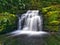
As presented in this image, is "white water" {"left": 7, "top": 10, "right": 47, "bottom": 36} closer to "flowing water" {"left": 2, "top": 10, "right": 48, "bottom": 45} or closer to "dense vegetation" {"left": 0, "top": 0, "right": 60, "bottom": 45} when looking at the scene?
"flowing water" {"left": 2, "top": 10, "right": 48, "bottom": 45}

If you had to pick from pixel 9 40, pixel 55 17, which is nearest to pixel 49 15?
pixel 55 17

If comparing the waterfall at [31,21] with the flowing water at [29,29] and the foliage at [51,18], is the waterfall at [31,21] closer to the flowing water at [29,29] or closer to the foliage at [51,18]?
the flowing water at [29,29]

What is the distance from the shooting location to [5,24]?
665 inches

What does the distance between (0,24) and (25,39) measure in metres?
3.26

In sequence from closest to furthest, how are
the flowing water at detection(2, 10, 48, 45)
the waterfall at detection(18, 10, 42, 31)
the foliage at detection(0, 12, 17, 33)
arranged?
the flowing water at detection(2, 10, 48, 45)
the foliage at detection(0, 12, 17, 33)
the waterfall at detection(18, 10, 42, 31)

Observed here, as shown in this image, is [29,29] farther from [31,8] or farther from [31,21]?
[31,8]

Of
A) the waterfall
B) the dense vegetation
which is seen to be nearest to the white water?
the waterfall

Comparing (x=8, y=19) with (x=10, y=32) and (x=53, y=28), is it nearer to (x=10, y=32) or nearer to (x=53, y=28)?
(x=10, y=32)

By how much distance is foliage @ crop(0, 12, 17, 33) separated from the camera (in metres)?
16.8

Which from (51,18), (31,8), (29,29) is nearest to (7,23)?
(29,29)

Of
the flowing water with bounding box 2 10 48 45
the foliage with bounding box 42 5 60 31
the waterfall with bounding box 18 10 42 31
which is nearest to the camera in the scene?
the flowing water with bounding box 2 10 48 45

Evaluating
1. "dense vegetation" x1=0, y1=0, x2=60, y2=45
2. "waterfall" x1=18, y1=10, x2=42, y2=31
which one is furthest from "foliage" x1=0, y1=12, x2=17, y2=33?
"waterfall" x1=18, y1=10, x2=42, y2=31

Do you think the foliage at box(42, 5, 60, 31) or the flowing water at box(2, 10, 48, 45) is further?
the foliage at box(42, 5, 60, 31)

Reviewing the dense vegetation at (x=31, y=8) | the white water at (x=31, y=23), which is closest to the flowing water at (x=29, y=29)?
the white water at (x=31, y=23)
